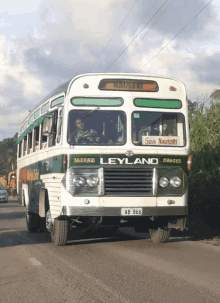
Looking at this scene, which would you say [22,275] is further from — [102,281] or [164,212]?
[164,212]

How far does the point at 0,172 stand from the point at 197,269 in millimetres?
82476

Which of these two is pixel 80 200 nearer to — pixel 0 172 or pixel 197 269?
pixel 197 269

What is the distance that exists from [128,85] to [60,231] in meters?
3.19

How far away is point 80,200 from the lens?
888 centimetres

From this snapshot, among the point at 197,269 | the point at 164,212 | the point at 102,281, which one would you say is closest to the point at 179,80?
the point at 164,212

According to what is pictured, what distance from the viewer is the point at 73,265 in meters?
7.65

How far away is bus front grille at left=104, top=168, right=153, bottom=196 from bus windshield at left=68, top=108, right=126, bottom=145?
1.91 ft

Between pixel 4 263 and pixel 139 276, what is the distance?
2.53 m

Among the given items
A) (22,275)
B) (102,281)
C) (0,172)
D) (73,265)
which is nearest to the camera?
(102,281)

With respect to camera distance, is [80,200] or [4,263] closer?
[4,263]

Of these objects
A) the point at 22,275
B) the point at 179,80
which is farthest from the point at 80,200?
the point at 179,80

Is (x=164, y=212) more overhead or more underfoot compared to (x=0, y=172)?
more underfoot

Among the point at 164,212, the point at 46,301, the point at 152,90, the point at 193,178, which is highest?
the point at 152,90

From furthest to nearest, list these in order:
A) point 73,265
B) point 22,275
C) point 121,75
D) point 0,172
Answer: point 0,172 < point 121,75 < point 73,265 < point 22,275
